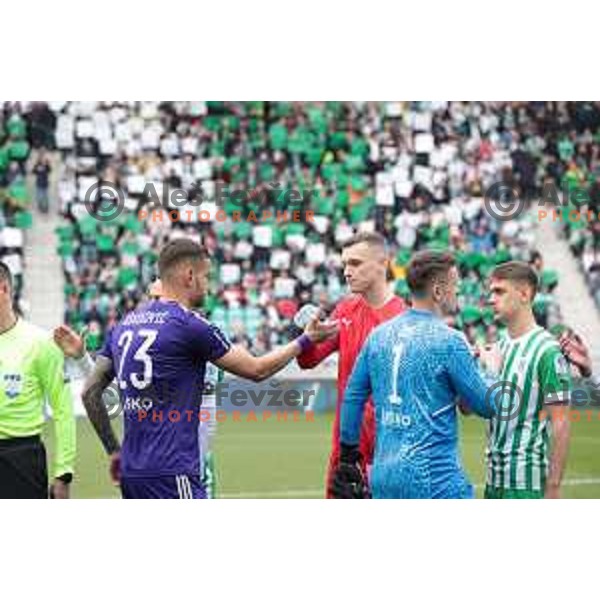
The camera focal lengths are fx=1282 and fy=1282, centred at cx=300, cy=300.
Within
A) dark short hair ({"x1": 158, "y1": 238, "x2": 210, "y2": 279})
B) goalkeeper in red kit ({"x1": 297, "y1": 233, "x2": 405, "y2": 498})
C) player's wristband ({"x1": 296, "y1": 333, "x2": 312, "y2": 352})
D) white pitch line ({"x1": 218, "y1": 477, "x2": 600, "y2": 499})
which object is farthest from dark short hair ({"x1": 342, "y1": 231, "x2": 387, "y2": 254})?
white pitch line ({"x1": 218, "y1": 477, "x2": 600, "y2": 499})

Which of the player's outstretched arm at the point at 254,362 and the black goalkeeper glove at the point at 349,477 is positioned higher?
the player's outstretched arm at the point at 254,362

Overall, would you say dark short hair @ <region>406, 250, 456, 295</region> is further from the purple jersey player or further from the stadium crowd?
the stadium crowd

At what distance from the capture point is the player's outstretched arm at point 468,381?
5.35 m

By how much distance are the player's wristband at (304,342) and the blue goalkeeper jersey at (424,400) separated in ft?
1.75

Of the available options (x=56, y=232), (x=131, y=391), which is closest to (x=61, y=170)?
(x=56, y=232)

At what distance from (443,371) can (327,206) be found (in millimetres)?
9547

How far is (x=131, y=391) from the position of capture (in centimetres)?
568

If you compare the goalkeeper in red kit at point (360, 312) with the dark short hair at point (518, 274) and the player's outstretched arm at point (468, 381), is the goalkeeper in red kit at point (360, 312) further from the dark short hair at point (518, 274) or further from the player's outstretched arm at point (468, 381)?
the player's outstretched arm at point (468, 381)

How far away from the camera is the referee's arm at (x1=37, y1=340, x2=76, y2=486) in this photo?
19.6ft

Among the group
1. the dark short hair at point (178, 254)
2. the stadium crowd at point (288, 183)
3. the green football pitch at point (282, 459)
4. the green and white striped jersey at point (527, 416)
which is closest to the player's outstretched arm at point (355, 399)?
the green and white striped jersey at point (527, 416)

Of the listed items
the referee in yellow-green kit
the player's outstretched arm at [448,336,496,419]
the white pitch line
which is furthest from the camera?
the white pitch line

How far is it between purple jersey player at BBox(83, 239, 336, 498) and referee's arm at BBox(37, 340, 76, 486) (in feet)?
1.12

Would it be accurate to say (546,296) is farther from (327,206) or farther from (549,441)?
(549,441)

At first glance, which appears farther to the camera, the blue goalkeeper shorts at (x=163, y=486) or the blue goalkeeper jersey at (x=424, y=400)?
the blue goalkeeper shorts at (x=163, y=486)
